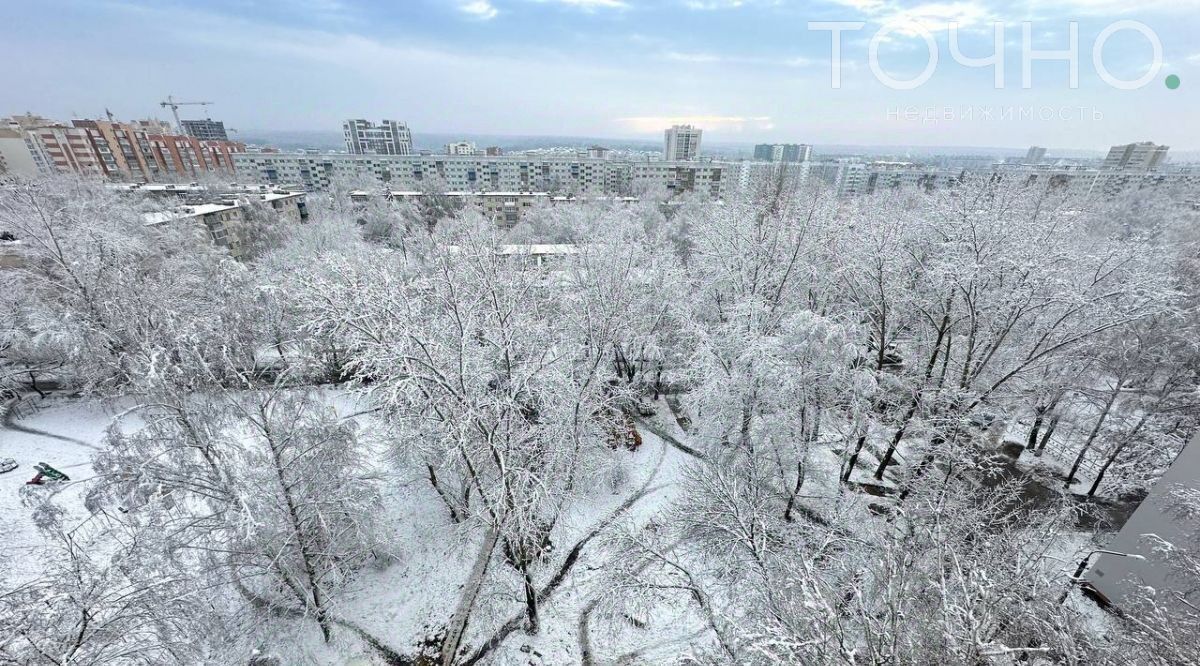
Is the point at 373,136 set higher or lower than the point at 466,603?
higher

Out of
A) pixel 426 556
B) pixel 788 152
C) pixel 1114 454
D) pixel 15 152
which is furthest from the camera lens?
pixel 788 152

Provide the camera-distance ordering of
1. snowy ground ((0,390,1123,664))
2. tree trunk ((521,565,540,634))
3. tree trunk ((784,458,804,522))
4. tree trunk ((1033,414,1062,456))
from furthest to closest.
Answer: tree trunk ((1033,414,1062,456))
tree trunk ((784,458,804,522))
snowy ground ((0,390,1123,664))
tree trunk ((521,565,540,634))

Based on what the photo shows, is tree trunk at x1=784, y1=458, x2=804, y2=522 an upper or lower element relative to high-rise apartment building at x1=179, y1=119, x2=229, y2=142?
lower

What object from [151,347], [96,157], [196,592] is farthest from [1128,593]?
[96,157]

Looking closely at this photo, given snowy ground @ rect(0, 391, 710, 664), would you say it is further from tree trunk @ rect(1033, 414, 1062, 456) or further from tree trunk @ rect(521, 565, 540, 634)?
tree trunk @ rect(1033, 414, 1062, 456)

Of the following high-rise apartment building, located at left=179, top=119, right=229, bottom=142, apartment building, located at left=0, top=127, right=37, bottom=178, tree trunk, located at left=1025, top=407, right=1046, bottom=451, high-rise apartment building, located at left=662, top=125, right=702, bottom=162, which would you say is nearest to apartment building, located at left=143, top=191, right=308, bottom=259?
apartment building, located at left=0, top=127, right=37, bottom=178

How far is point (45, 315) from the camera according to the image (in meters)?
17.2

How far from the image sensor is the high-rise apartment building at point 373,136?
114625mm

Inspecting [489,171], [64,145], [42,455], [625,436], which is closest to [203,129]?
[64,145]

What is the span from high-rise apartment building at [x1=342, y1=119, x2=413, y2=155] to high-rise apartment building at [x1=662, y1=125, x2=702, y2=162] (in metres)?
68.3

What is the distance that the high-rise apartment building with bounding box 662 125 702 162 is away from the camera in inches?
4434

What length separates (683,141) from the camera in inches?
4473

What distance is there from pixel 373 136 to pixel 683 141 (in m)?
81.7

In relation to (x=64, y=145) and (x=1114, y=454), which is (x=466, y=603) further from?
(x=64, y=145)
